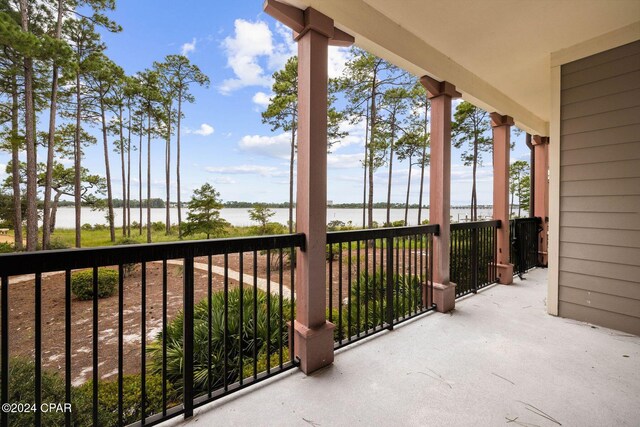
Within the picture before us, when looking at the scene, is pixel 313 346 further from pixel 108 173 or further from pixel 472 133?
pixel 472 133

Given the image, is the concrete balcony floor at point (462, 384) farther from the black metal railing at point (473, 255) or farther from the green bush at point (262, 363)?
the black metal railing at point (473, 255)

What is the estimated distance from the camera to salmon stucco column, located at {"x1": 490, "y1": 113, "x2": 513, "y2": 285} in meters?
3.93

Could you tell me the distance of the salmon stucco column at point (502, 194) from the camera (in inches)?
155

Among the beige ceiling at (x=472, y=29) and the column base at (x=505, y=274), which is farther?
the column base at (x=505, y=274)

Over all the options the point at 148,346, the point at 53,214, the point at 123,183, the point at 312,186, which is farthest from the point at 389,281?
the point at 123,183

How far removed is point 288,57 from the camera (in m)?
9.35

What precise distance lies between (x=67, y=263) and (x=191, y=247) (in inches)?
18.8

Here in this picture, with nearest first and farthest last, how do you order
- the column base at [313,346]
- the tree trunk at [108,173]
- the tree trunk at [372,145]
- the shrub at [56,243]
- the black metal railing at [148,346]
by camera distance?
the black metal railing at [148,346] → the column base at [313,346] → the shrub at [56,243] → the tree trunk at [108,173] → the tree trunk at [372,145]

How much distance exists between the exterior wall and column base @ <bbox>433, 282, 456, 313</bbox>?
1091 mm

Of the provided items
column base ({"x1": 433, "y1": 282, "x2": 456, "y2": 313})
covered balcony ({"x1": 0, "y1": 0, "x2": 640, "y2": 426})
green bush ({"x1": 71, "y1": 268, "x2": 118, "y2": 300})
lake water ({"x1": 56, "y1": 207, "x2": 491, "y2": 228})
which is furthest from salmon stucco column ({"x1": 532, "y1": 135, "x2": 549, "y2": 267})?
green bush ({"x1": 71, "y1": 268, "x2": 118, "y2": 300})

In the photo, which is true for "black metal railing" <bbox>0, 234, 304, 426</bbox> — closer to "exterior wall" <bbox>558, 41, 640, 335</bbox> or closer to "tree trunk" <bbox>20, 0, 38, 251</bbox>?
"tree trunk" <bbox>20, 0, 38, 251</bbox>

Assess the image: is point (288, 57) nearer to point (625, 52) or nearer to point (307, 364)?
point (625, 52)

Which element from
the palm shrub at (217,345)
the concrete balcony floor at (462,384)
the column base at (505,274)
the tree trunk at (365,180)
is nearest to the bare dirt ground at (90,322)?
the palm shrub at (217,345)

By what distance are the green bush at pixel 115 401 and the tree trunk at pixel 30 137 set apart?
13.2 feet
